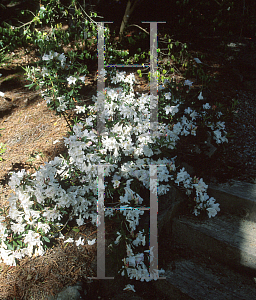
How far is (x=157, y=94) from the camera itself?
9.94ft

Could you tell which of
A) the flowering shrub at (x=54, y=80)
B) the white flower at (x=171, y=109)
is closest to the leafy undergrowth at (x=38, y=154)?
the flowering shrub at (x=54, y=80)

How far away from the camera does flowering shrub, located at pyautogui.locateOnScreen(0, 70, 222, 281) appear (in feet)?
5.77

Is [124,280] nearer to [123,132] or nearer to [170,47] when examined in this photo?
[123,132]

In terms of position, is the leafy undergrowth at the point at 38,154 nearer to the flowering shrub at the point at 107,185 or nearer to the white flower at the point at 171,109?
the flowering shrub at the point at 107,185

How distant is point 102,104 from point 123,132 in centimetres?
53

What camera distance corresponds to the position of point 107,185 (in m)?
2.10

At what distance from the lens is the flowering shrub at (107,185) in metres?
1.76

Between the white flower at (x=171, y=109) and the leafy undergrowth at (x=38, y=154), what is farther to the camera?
the white flower at (x=171, y=109)

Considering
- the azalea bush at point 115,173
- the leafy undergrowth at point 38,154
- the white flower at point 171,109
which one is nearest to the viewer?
the leafy undergrowth at point 38,154

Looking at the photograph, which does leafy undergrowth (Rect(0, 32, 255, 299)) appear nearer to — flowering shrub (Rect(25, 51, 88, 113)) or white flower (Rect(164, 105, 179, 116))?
flowering shrub (Rect(25, 51, 88, 113))

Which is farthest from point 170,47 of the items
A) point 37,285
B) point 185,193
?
point 37,285
